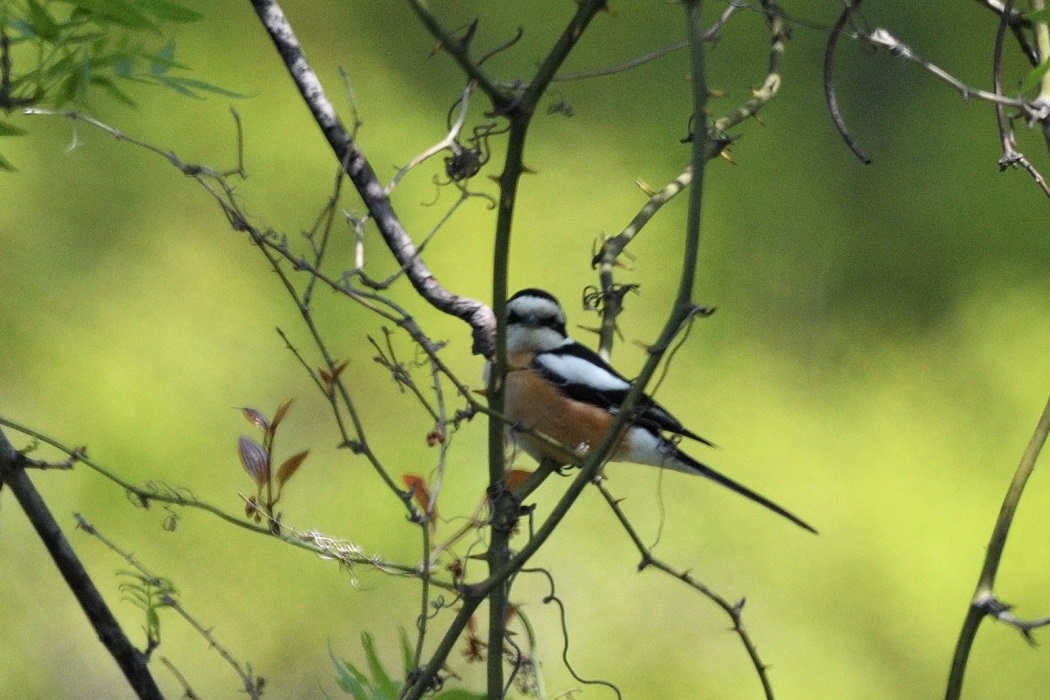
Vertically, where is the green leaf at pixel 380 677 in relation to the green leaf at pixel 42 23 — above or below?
below

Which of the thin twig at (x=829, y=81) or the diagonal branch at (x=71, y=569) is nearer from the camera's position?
the diagonal branch at (x=71, y=569)

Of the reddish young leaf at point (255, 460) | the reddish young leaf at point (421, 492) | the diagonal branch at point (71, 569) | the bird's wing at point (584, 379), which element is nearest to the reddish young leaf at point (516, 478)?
the reddish young leaf at point (421, 492)

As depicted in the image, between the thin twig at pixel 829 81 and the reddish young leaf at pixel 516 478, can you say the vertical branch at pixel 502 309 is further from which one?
the thin twig at pixel 829 81

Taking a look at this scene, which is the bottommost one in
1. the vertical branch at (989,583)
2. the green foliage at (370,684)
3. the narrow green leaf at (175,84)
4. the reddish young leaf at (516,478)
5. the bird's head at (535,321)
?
the green foliage at (370,684)

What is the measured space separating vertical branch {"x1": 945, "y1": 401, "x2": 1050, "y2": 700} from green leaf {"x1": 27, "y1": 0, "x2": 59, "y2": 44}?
71 cm

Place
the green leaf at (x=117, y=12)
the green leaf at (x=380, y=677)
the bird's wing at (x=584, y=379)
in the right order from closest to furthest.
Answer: the green leaf at (x=117, y=12)
the green leaf at (x=380, y=677)
the bird's wing at (x=584, y=379)

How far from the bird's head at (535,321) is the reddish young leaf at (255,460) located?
0.84 metres

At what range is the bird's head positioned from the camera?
167cm

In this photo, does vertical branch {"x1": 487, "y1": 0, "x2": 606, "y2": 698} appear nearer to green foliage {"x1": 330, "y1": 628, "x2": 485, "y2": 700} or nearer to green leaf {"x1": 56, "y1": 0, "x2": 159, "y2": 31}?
green foliage {"x1": 330, "y1": 628, "x2": 485, "y2": 700}

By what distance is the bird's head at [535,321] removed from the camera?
5.49ft

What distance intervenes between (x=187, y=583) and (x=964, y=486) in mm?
1446

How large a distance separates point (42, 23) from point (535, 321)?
112 centimetres

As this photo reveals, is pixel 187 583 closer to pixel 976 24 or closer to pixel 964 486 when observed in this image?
pixel 964 486

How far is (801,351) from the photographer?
209cm
